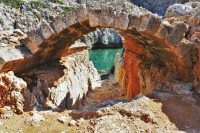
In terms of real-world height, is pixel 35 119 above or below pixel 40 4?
below

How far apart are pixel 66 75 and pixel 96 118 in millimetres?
3781

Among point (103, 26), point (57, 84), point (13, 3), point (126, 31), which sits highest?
point (103, 26)

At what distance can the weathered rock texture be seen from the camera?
35.2 ft

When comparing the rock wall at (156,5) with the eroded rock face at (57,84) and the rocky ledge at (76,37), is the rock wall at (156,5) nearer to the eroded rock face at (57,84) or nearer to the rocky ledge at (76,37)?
the eroded rock face at (57,84)

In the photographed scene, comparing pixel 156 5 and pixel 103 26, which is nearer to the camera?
pixel 103 26

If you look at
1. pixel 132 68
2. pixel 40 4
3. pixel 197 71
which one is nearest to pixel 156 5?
pixel 40 4

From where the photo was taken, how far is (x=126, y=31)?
1177 cm

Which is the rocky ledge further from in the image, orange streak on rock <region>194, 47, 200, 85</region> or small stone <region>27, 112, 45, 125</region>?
small stone <region>27, 112, 45, 125</region>

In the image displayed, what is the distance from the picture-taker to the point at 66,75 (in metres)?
12.8

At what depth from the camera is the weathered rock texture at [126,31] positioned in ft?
35.2

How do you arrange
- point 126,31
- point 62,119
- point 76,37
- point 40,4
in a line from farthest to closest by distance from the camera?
point 40,4, point 76,37, point 126,31, point 62,119

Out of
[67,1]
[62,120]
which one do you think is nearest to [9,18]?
[67,1]

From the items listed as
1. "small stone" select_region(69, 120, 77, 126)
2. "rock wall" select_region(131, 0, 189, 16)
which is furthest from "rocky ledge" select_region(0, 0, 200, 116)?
"rock wall" select_region(131, 0, 189, 16)

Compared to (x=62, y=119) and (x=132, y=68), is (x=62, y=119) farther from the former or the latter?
(x=132, y=68)
